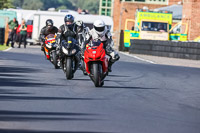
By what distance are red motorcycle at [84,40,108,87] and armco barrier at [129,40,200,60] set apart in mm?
18253

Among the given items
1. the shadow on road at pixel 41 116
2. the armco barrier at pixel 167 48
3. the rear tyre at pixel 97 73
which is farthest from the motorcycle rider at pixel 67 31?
the armco barrier at pixel 167 48

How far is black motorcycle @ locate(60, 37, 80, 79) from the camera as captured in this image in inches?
599

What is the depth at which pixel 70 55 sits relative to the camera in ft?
50.3

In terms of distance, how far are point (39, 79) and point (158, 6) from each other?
64484mm

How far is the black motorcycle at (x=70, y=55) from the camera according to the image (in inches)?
599

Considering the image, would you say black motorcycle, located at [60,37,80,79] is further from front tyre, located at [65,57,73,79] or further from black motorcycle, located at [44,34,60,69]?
black motorcycle, located at [44,34,60,69]

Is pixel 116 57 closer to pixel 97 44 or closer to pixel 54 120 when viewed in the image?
pixel 97 44

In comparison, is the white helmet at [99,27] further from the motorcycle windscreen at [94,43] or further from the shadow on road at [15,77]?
the shadow on road at [15,77]

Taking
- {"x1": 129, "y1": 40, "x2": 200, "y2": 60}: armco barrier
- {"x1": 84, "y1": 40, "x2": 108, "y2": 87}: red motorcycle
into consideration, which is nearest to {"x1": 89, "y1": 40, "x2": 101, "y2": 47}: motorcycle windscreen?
{"x1": 84, "y1": 40, "x2": 108, "y2": 87}: red motorcycle

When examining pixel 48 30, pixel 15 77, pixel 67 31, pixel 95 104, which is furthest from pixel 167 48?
pixel 95 104

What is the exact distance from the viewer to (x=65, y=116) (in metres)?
8.89

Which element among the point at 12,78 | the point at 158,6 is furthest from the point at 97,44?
the point at 158,6

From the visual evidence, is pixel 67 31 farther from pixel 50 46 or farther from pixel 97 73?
pixel 50 46

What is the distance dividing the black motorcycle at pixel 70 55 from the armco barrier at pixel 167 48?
16912mm
